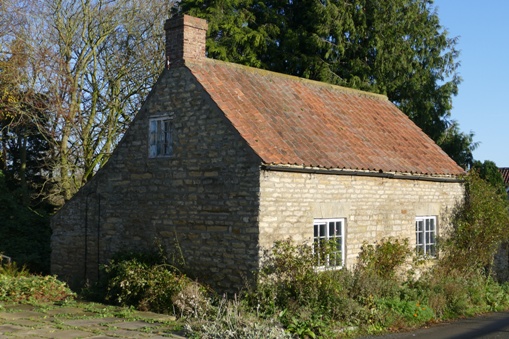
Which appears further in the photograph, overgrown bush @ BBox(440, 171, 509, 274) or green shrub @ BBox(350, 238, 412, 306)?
overgrown bush @ BBox(440, 171, 509, 274)

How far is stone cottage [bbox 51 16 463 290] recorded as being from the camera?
1341 centimetres

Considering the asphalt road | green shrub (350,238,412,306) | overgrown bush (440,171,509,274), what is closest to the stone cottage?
green shrub (350,238,412,306)

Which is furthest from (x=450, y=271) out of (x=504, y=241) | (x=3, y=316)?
(x=3, y=316)

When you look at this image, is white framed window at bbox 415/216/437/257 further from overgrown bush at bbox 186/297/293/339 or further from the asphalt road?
overgrown bush at bbox 186/297/293/339

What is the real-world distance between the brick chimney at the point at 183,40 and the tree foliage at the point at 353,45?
949cm

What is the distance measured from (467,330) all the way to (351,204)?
12.6ft

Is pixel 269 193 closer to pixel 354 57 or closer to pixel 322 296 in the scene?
pixel 322 296

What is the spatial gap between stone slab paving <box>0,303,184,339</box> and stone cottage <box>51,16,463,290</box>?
215 cm

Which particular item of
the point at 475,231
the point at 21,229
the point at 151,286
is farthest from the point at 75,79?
the point at 475,231

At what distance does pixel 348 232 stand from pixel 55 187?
15.1m

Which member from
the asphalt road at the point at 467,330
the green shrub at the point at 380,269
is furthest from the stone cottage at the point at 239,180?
the asphalt road at the point at 467,330

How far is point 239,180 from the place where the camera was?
13.4m

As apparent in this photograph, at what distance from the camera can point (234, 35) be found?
25.4 metres

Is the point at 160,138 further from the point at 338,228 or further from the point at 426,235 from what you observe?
the point at 426,235
